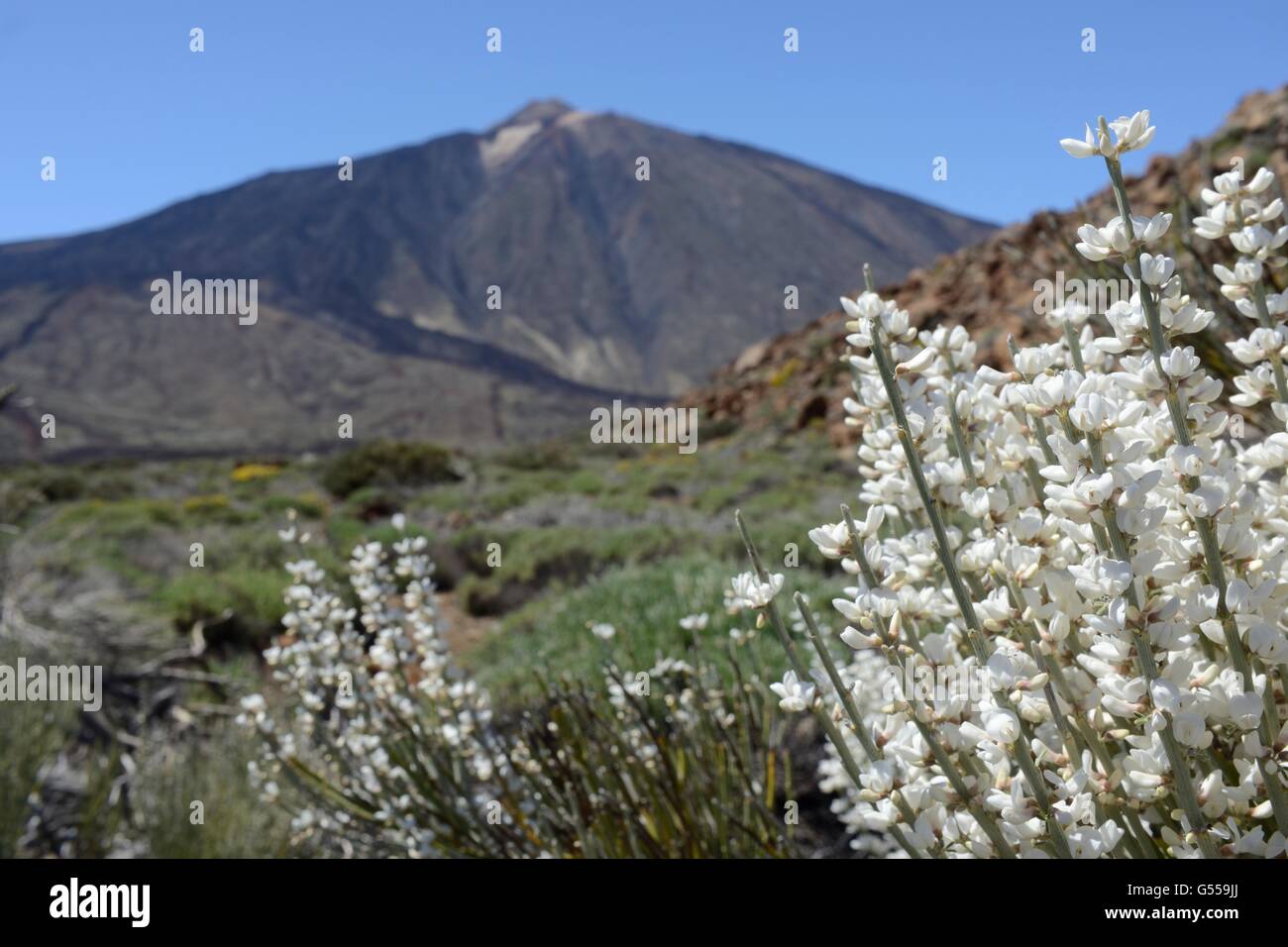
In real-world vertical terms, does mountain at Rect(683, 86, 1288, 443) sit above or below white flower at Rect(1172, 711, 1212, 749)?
above

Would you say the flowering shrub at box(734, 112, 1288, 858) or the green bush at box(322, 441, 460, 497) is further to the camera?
the green bush at box(322, 441, 460, 497)

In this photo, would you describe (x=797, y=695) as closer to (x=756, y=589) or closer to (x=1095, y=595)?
(x=756, y=589)

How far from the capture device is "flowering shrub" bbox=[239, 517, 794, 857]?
1.94 metres

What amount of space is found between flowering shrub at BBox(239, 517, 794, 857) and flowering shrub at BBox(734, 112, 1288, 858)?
2.52 feet

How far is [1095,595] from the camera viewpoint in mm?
887

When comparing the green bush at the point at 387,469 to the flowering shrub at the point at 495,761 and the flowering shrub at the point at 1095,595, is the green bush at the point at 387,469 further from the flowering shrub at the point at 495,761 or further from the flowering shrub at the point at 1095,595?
the flowering shrub at the point at 1095,595

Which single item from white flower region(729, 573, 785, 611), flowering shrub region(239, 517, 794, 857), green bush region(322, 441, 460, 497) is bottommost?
flowering shrub region(239, 517, 794, 857)

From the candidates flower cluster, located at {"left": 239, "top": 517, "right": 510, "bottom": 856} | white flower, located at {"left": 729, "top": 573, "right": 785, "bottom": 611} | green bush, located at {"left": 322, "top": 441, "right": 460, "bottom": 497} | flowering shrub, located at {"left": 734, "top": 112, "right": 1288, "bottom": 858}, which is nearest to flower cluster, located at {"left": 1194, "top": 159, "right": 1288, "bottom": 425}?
flowering shrub, located at {"left": 734, "top": 112, "right": 1288, "bottom": 858}

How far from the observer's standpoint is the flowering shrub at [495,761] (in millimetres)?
1936

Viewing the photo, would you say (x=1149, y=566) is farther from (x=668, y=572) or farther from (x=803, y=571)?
(x=803, y=571)

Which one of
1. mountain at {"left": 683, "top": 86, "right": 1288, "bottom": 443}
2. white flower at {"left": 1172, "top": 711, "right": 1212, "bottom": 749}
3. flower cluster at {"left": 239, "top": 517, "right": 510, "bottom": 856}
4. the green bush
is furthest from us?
the green bush

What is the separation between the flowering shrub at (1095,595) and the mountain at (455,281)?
3285 inches

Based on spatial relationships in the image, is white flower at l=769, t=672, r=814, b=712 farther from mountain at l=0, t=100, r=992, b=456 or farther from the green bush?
mountain at l=0, t=100, r=992, b=456

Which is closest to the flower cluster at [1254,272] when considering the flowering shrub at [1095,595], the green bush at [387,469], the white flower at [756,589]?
the flowering shrub at [1095,595]
